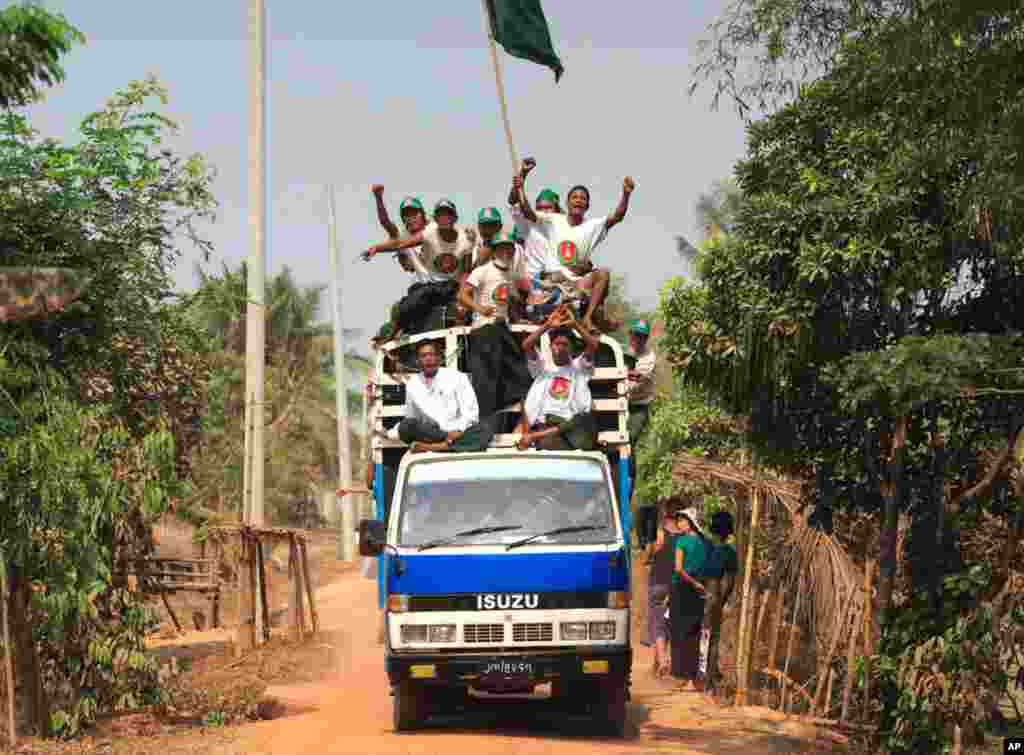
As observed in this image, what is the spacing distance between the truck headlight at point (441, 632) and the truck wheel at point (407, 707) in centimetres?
62

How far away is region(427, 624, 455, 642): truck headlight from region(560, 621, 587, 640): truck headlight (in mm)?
788

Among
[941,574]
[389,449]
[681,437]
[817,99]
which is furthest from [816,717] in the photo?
[681,437]

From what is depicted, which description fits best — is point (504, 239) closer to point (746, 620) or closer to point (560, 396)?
point (560, 396)

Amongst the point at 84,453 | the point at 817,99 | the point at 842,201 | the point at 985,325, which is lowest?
the point at 84,453

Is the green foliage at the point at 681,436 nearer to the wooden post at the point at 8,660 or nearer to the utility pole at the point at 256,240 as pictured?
the utility pole at the point at 256,240

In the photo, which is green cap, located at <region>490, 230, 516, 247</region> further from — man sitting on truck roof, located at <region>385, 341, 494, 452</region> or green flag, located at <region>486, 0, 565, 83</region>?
green flag, located at <region>486, 0, 565, 83</region>

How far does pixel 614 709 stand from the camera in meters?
11.8

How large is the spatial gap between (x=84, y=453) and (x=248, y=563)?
8508 millimetres

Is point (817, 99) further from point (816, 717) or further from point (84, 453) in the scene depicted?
point (84, 453)

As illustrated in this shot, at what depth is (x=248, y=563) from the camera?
19812 mm

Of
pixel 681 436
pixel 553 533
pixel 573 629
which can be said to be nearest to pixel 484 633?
pixel 573 629

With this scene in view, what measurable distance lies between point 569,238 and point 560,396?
229 centimetres

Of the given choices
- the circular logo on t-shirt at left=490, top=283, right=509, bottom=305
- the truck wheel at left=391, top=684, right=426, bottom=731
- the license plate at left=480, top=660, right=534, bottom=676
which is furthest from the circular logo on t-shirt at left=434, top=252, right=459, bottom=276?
the license plate at left=480, top=660, right=534, bottom=676

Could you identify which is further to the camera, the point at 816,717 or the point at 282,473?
the point at 282,473
